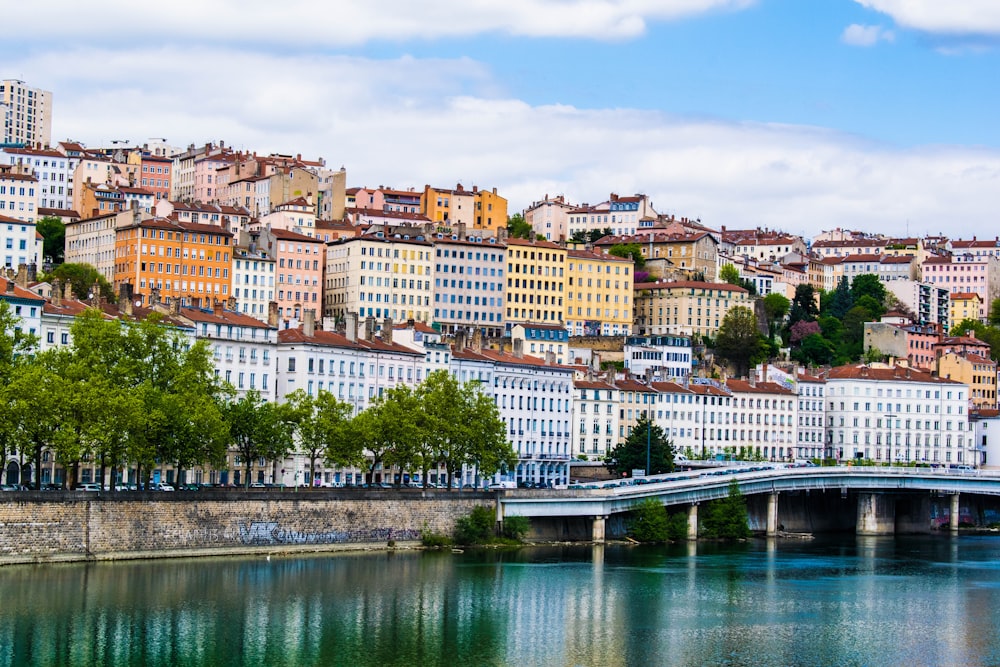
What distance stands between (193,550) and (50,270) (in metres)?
66.7

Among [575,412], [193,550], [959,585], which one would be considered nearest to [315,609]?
[193,550]

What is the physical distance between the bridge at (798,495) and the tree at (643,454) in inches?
131

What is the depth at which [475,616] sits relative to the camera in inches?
2525

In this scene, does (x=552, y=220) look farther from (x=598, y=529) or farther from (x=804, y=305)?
(x=598, y=529)

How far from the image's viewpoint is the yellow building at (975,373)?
518 ft

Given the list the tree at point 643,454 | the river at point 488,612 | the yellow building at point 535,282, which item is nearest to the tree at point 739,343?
the yellow building at point 535,282

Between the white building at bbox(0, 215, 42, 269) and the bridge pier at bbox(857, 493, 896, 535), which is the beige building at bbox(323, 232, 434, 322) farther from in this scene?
the bridge pier at bbox(857, 493, 896, 535)

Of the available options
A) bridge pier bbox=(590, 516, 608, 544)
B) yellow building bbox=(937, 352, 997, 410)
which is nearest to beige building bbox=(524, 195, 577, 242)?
yellow building bbox=(937, 352, 997, 410)

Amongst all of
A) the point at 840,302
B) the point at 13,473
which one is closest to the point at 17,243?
the point at 13,473

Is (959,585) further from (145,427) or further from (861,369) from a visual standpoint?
(861,369)

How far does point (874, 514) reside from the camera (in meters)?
110

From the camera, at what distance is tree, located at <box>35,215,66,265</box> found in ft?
489

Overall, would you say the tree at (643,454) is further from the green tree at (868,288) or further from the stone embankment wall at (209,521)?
the green tree at (868,288)

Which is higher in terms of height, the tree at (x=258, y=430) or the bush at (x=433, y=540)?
the tree at (x=258, y=430)
